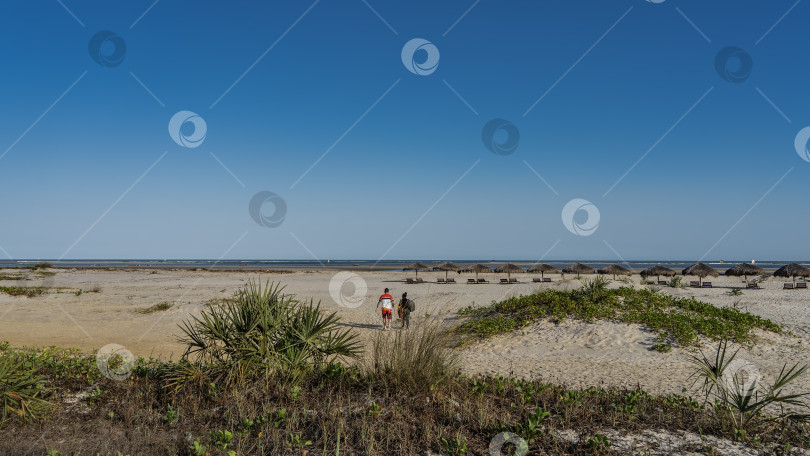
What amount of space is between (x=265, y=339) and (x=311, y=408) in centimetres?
137

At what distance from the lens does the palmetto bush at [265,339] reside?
21.9 ft

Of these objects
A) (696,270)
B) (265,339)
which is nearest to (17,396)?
(265,339)

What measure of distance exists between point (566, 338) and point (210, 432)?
11.7m

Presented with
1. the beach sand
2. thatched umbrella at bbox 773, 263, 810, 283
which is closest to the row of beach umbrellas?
thatched umbrella at bbox 773, 263, 810, 283

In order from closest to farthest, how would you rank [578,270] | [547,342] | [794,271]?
1. [547,342]
2. [794,271]
3. [578,270]

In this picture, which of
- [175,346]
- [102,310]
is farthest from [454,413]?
[102,310]

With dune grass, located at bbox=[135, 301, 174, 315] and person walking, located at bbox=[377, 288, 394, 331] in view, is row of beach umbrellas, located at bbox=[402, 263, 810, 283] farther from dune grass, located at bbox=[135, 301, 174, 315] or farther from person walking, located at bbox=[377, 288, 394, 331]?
dune grass, located at bbox=[135, 301, 174, 315]

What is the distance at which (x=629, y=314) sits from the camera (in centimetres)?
1534

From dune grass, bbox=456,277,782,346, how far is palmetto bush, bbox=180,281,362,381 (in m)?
6.67

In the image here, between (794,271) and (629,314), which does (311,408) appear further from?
(794,271)

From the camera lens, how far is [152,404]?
20.2 feet

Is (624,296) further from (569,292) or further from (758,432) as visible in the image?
(758,432)

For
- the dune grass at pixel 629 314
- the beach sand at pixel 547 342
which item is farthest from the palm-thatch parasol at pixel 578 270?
the dune grass at pixel 629 314

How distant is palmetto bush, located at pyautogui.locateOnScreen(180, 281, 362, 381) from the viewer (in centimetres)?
666
